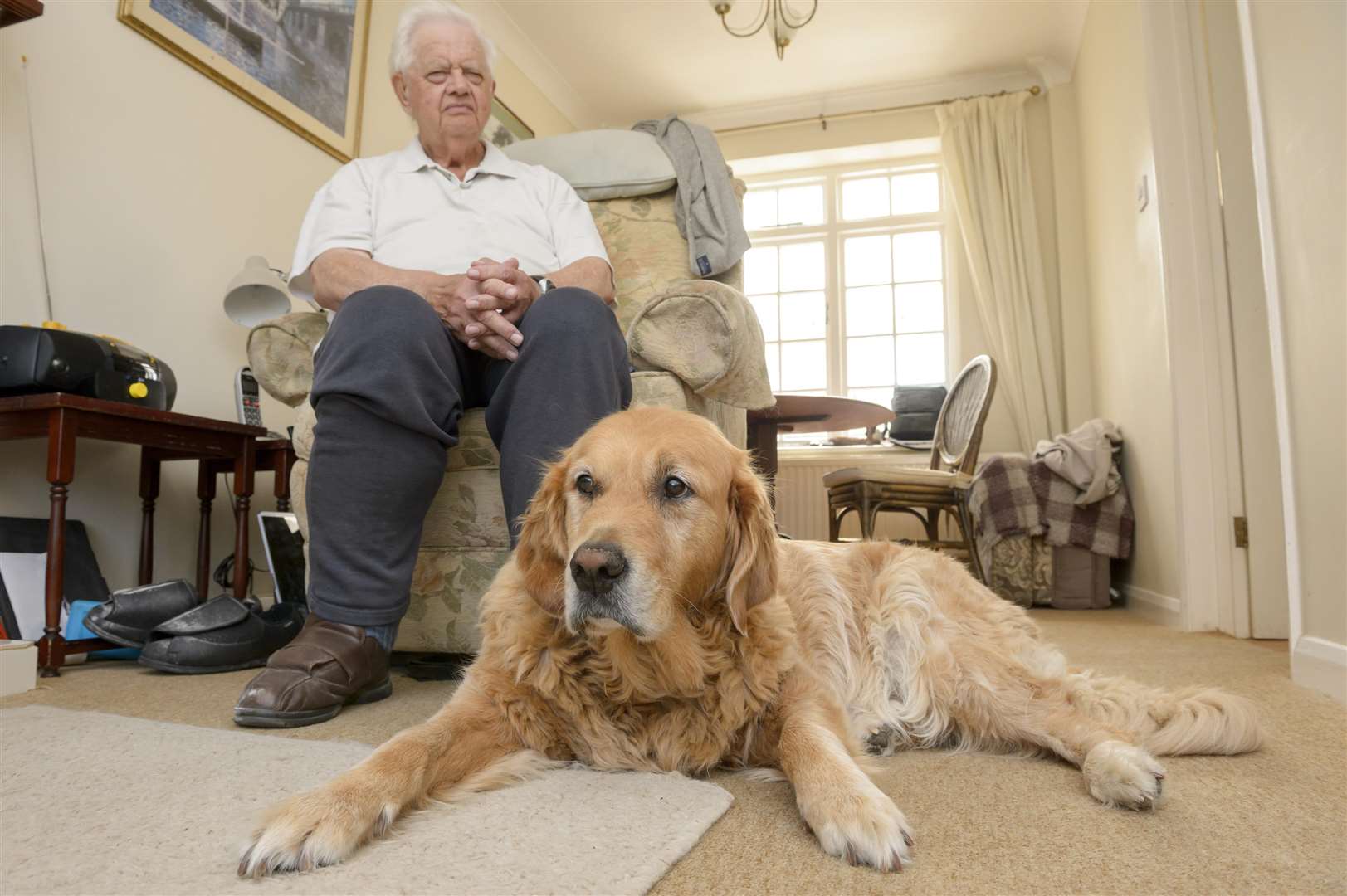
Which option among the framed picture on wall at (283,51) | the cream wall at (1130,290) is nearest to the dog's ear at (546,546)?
the cream wall at (1130,290)

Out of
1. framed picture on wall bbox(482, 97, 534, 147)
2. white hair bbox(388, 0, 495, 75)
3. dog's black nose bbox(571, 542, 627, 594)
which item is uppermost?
framed picture on wall bbox(482, 97, 534, 147)

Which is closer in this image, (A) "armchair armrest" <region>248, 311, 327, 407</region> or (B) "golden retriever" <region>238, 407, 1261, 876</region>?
(B) "golden retriever" <region>238, 407, 1261, 876</region>

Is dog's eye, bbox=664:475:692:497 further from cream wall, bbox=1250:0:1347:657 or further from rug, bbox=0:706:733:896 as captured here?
cream wall, bbox=1250:0:1347:657

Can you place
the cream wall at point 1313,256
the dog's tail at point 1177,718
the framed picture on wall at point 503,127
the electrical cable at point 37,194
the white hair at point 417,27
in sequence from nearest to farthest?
1. the dog's tail at point 1177,718
2. the cream wall at point 1313,256
3. the white hair at point 417,27
4. the electrical cable at point 37,194
5. the framed picture on wall at point 503,127

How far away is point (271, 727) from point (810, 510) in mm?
5254

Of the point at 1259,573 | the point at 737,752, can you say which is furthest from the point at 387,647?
the point at 1259,573

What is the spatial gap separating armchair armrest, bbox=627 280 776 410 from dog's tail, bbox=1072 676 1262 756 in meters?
1.03

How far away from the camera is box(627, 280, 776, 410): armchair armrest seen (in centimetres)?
197

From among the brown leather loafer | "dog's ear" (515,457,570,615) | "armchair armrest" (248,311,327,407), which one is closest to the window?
"armchair armrest" (248,311,327,407)

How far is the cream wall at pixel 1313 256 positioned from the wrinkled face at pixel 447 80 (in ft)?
6.50

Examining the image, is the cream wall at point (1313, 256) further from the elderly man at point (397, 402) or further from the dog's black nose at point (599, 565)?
the dog's black nose at point (599, 565)

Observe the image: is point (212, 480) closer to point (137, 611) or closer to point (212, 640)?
point (137, 611)

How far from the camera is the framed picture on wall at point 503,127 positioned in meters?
5.28

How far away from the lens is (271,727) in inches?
57.3
